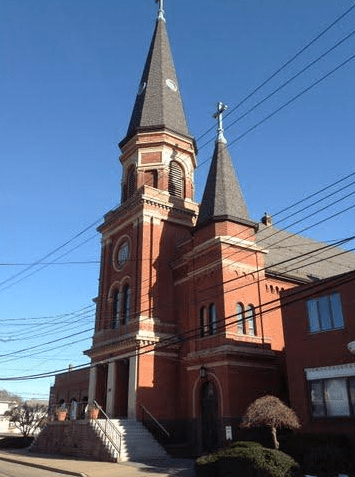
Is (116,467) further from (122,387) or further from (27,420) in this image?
(27,420)

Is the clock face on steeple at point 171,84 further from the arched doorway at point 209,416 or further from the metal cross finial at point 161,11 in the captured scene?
the arched doorway at point 209,416

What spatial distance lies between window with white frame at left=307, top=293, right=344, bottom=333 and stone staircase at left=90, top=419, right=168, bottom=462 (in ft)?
33.9

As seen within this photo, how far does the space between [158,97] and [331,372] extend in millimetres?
27240

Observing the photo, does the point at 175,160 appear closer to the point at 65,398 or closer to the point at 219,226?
the point at 219,226

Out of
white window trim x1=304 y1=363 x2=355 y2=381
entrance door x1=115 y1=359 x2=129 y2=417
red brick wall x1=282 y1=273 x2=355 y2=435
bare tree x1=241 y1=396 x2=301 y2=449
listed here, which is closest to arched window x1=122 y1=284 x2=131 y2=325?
entrance door x1=115 y1=359 x2=129 y2=417

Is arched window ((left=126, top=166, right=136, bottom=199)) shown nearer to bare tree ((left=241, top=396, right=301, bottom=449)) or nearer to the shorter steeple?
the shorter steeple

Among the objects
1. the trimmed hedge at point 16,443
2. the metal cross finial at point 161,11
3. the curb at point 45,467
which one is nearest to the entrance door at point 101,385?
the trimmed hedge at point 16,443

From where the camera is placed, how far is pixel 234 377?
24156mm

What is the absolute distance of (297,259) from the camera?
33812 mm

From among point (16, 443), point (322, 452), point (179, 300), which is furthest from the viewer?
point (16, 443)

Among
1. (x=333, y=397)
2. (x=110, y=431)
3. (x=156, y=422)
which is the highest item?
(x=333, y=397)

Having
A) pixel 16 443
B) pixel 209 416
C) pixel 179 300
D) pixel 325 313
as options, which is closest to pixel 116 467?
pixel 209 416

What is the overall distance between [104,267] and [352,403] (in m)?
21.4

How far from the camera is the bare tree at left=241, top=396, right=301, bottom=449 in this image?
18422mm
